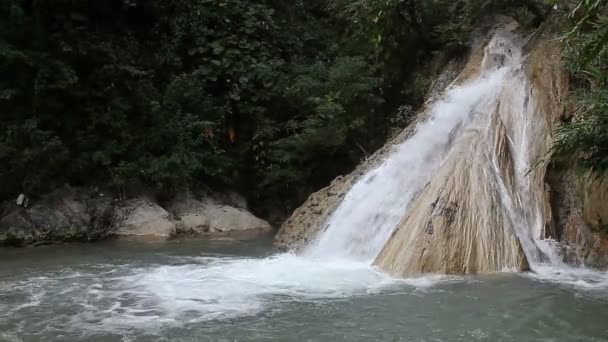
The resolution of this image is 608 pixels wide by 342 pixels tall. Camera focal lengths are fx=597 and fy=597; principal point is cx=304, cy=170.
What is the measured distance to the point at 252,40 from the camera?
1439 cm

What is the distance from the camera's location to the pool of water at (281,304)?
18.1ft

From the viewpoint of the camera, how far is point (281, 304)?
254 inches

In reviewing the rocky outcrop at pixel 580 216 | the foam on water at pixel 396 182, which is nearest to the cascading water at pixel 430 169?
the foam on water at pixel 396 182

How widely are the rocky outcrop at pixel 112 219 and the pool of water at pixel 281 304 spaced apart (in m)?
2.05

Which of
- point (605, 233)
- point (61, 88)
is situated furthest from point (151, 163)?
point (605, 233)

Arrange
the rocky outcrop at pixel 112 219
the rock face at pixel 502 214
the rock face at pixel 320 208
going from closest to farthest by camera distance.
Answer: the rock face at pixel 502 214
the rock face at pixel 320 208
the rocky outcrop at pixel 112 219

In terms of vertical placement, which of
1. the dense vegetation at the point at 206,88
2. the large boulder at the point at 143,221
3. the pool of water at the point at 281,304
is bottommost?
the pool of water at the point at 281,304

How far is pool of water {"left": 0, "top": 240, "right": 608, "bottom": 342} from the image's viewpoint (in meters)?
5.52

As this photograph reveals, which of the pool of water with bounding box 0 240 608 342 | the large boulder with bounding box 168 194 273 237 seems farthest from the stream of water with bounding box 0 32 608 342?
the large boulder with bounding box 168 194 273 237

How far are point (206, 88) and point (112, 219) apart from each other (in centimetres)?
395

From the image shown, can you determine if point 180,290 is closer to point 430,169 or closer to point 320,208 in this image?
point 320,208

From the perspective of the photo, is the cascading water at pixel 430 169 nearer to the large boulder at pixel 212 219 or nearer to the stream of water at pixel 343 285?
the stream of water at pixel 343 285

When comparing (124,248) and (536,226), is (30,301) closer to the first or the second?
(124,248)

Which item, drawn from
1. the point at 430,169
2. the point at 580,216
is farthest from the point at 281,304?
the point at 580,216
